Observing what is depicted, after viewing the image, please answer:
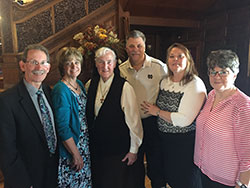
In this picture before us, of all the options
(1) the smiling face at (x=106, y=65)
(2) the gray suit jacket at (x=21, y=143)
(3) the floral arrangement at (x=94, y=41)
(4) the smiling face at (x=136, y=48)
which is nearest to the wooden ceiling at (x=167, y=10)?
(3) the floral arrangement at (x=94, y=41)

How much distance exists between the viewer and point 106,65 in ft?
5.02

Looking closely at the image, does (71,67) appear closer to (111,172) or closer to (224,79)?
(111,172)

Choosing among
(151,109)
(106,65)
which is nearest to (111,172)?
(151,109)

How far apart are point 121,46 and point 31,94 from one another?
1.93 m

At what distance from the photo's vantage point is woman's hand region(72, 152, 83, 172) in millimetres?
1439

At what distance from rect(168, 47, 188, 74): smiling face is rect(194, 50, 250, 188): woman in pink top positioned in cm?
23

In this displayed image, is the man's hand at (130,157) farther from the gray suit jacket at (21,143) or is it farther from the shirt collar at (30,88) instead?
the shirt collar at (30,88)

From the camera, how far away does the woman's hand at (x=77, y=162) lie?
1.44 metres

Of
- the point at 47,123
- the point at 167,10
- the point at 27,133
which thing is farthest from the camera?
the point at 167,10

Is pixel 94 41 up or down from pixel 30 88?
up

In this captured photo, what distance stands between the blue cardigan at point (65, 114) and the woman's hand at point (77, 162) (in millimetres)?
49

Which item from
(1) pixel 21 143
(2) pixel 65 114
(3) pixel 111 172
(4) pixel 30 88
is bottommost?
(3) pixel 111 172

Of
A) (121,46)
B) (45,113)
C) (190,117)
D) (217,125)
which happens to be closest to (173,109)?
(190,117)

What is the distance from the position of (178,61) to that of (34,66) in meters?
1.06
